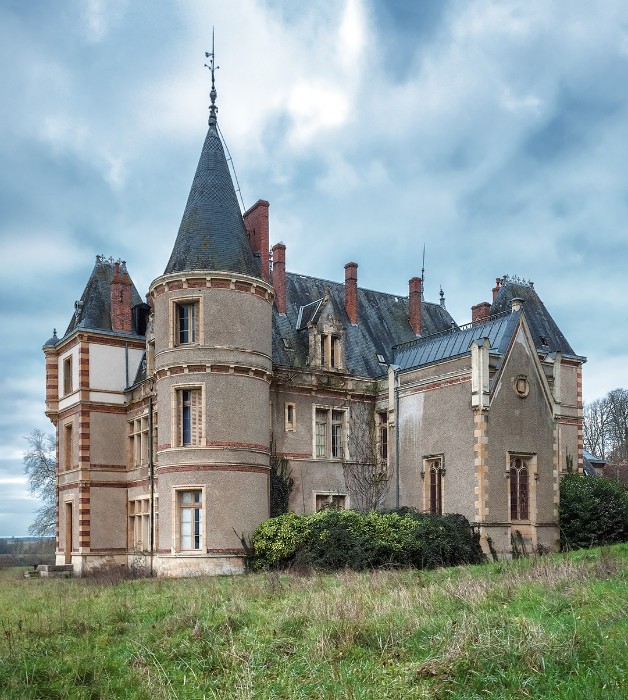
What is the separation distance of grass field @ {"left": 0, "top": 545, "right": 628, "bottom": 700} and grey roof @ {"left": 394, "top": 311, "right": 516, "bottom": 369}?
44.7ft

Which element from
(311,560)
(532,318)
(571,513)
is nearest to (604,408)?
(532,318)

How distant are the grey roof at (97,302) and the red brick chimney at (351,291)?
882 centimetres

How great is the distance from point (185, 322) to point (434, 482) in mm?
10196

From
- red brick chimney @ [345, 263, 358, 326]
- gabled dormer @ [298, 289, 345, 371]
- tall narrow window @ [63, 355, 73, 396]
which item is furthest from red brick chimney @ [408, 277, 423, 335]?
tall narrow window @ [63, 355, 73, 396]

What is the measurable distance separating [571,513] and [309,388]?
10344 millimetres

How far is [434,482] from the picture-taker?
28250 millimetres

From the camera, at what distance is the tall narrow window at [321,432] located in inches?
1199

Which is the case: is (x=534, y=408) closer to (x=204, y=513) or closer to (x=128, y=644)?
(x=204, y=513)

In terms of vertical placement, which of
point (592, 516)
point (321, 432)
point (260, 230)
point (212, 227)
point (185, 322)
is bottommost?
point (592, 516)

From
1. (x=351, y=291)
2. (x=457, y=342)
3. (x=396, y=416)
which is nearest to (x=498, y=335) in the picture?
(x=457, y=342)

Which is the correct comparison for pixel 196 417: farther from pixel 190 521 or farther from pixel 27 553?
pixel 27 553

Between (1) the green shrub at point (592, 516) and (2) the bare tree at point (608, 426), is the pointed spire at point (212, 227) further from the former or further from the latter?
(2) the bare tree at point (608, 426)

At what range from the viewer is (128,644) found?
11078mm

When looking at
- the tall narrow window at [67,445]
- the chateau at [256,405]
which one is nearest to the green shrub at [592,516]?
Answer: the chateau at [256,405]
